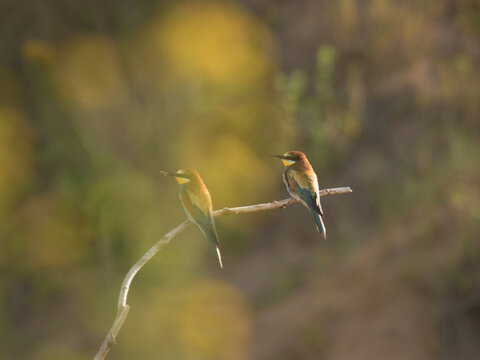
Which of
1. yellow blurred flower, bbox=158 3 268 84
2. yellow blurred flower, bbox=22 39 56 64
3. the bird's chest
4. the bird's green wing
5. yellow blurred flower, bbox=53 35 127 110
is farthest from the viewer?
yellow blurred flower, bbox=22 39 56 64

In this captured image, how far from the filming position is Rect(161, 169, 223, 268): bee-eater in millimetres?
1886

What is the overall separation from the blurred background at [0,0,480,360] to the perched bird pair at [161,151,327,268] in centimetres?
330

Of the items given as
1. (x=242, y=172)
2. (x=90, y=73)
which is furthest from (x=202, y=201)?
(x=90, y=73)

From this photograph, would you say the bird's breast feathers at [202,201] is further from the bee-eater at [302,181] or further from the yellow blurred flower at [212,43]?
the yellow blurred flower at [212,43]

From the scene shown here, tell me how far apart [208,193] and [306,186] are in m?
0.54

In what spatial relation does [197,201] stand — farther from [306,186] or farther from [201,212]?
[306,186]

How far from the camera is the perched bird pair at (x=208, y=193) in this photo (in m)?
1.89

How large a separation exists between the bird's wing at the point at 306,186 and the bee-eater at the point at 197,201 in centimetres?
45

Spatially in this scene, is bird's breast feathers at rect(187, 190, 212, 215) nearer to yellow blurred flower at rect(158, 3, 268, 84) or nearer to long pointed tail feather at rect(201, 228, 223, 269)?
long pointed tail feather at rect(201, 228, 223, 269)

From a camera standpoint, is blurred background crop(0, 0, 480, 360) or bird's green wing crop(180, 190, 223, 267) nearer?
bird's green wing crop(180, 190, 223, 267)

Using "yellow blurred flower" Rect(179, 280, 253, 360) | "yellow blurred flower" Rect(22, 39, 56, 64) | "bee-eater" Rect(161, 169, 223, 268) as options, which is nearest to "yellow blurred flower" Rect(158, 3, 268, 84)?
"yellow blurred flower" Rect(22, 39, 56, 64)

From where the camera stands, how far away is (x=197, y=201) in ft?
6.60

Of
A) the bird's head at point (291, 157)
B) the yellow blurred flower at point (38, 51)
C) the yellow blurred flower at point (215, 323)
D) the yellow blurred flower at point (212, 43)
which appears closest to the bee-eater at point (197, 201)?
the bird's head at point (291, 157)

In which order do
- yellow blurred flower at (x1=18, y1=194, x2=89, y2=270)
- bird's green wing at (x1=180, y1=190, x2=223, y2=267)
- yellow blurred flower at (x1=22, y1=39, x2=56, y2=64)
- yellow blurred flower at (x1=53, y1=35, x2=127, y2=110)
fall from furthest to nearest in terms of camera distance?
yellow blurred flower at (x1=22, y1=39, x2=56, y2=64) < yellow blurred flower at (x1=53, y1=35, x2=127, y2=110) < yellow blurred flower at (x1=18, y1=194, x2=89, y2=270) < bird's green wing at (x1=180, y1=190, x2=223, y2=267)
